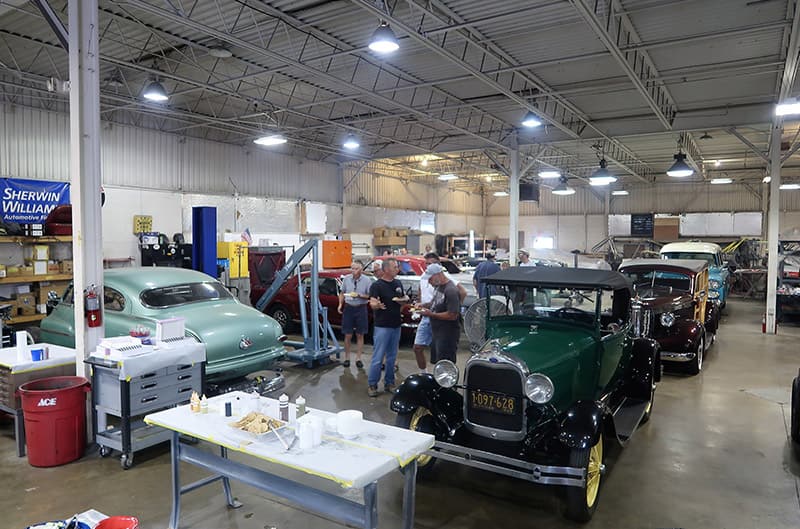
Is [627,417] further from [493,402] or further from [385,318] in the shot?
[385,318]

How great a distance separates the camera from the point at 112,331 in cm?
612

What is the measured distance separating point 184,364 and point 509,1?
19.5ft

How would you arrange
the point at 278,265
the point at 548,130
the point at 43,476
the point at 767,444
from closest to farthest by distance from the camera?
the point at 43,476
the point at 767,444
the point at 278,265
the point at 548,130

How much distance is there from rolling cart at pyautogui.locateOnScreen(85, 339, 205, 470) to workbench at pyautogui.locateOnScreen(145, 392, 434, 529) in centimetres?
135

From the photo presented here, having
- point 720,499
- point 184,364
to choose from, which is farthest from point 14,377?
point 720,499

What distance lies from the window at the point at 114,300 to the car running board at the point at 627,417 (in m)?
5.57

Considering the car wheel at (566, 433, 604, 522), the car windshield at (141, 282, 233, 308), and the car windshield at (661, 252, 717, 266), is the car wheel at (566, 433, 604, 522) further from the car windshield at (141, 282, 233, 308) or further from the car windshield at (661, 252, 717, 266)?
the car windshield at (661, 252, 717, 266)

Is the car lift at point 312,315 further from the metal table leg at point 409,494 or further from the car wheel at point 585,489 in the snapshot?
the metal table leg at point 409,494

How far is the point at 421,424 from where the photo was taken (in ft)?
13.9

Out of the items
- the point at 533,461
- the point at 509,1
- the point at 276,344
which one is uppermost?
the point at 509,1

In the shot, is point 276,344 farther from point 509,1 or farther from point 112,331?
point 509,1

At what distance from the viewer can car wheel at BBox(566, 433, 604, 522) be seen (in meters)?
3.59

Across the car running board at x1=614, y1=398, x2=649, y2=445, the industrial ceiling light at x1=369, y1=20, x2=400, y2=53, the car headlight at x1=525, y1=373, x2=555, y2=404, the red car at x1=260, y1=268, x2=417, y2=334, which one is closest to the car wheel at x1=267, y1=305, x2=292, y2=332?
the red car at x1=260, y1=268, x2=417, y2=334

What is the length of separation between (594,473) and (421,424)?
1357 mm
